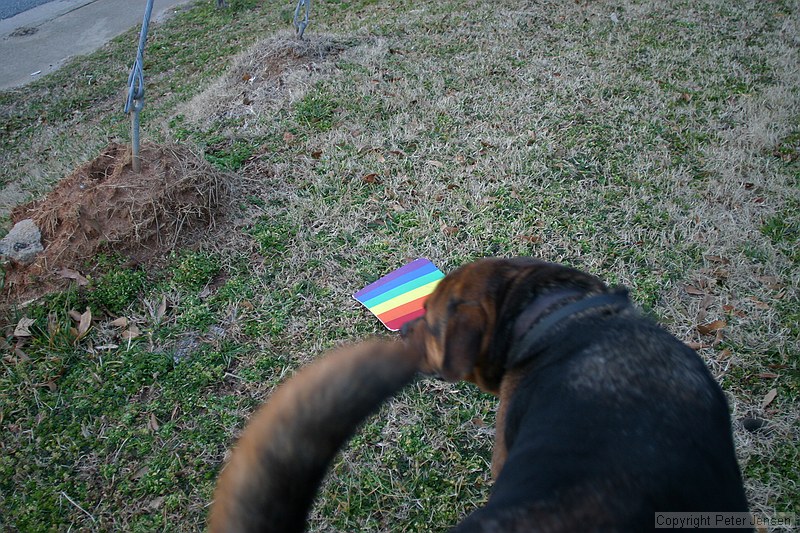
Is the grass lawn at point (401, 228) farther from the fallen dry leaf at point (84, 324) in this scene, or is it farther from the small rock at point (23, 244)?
the small rock at point (23, 244)

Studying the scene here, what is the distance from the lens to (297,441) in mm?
1713

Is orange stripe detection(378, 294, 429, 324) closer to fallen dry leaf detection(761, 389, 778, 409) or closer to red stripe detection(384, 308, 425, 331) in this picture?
red stripe detection(384, 308, 425, 331)

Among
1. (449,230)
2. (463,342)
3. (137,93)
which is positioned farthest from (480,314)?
(137,93)

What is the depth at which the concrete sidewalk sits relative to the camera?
924 centimetres

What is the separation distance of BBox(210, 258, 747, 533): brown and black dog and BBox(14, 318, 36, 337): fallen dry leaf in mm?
2672

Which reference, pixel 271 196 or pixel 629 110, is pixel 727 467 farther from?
pixel 629 110

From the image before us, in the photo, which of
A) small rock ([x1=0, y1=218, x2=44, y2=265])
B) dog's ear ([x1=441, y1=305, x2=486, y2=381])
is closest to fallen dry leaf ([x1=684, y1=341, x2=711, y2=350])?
dog's ear ([x1=441, y1=305, x2=486, y2=381])

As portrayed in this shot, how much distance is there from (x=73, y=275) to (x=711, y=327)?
454cm

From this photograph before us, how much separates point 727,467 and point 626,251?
275cm

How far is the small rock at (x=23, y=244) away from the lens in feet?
13.0

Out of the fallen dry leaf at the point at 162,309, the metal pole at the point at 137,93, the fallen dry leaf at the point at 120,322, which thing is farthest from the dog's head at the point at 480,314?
the metal pole at the point at 137,93

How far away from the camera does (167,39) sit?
31.6ft

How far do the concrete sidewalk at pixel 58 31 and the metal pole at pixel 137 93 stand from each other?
19.0 feet

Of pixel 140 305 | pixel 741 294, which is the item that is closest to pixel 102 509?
pixel 140 305
